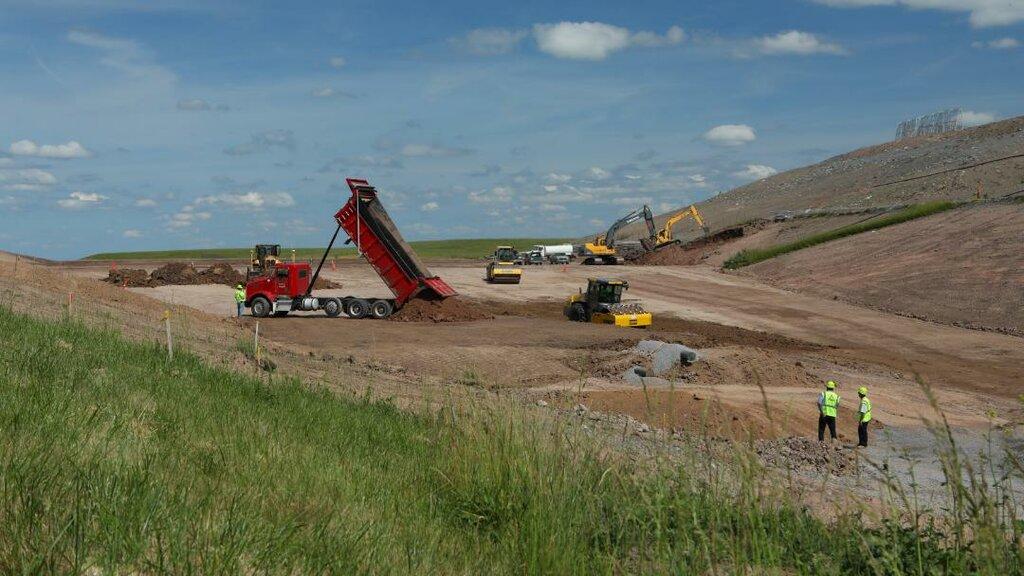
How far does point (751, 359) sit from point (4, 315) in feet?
61.0

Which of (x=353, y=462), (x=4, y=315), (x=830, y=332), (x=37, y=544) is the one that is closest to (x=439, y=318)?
(x=830, y=332)

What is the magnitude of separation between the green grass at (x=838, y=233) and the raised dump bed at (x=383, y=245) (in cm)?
3632

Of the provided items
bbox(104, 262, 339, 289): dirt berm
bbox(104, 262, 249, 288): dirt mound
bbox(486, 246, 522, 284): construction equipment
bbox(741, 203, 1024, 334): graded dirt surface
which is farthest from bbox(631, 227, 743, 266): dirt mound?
bbox(104, 262, 249, 288): dirt mound

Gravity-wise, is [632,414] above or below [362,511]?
below

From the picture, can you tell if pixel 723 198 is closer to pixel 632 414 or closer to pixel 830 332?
pixel 830 332

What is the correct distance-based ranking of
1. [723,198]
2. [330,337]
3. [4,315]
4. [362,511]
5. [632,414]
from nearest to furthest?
[362,511] < [4,315] < [632,414] < [330,337] < [723,198]

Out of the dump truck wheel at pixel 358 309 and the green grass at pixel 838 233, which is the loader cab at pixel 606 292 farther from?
the green grass at pixel 838 233

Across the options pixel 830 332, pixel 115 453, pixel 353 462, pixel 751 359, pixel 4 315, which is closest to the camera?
pixel 115 453

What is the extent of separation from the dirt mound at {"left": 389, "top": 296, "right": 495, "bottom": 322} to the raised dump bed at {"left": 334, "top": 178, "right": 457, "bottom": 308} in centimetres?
29

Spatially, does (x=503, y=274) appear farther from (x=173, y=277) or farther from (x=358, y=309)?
(x=358, y=309)

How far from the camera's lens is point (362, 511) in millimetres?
5523

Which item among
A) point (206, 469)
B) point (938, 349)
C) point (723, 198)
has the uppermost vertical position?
point (723, 198)

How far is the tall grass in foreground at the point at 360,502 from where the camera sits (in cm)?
406

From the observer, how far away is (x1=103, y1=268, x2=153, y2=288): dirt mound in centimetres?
5222
